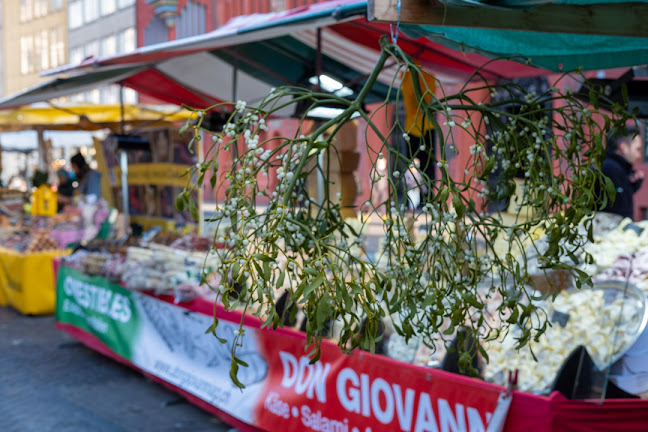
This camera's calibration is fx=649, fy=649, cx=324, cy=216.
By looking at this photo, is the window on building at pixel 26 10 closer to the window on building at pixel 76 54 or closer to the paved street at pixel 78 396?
the window on building at pixel 76 54

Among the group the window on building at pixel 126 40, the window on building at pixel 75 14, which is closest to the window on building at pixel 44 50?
the window on building at pixel 75 14

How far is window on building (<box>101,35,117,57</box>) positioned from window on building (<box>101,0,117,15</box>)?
45.3 inches

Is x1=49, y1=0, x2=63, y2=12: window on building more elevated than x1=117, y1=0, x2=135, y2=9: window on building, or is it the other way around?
x1=49, y1=0, x2=63, y2=12: window on building

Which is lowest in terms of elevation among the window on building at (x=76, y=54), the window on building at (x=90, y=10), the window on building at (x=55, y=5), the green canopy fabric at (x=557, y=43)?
the green canopy fabric at (x=557, y=43)

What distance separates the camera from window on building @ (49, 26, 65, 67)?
3391cm

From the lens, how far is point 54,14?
113ft

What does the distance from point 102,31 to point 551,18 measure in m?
30.1

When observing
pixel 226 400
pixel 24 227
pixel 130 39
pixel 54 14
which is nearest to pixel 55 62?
pixel 54 14

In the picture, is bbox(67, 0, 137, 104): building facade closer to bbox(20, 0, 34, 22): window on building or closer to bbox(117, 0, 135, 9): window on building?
bbox(117, 0, 135, 9): window on building

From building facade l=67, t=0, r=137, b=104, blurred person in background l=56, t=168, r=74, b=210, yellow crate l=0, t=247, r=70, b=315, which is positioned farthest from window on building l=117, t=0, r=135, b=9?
yellow crate l=0, t=247, r=70, b=315

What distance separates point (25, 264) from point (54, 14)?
31.0 m

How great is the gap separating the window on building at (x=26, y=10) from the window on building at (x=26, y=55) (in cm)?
112

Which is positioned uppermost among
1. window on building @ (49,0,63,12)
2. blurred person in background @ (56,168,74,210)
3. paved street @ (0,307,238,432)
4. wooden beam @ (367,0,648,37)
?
window on building @ (49,0,63,12)

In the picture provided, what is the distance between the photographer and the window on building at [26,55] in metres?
36.8
